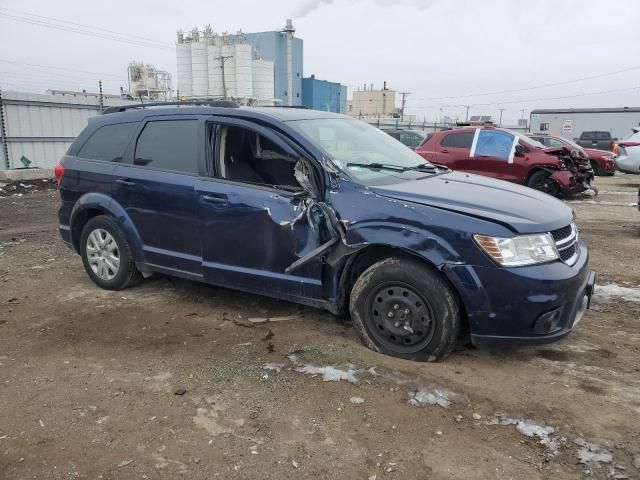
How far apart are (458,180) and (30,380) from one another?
3.41 meters

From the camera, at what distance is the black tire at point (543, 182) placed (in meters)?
11.4

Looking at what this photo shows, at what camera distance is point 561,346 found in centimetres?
392

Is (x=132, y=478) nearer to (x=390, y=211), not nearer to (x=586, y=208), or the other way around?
(x=390, y=211)

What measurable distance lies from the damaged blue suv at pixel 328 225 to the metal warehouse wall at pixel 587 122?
3367 centimetres

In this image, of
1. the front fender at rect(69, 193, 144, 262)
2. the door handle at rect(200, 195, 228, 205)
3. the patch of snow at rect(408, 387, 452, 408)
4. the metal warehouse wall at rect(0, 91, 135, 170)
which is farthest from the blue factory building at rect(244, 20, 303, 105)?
the patch of snow at rect(408, 387, 452, 408)

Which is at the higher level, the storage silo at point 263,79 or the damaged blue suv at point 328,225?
the storage silo at point 263,79

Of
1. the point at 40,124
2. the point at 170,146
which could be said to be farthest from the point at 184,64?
the point at 170,146

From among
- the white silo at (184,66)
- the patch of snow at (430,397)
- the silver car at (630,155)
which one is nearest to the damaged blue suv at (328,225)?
the patch of snow at (430,397)

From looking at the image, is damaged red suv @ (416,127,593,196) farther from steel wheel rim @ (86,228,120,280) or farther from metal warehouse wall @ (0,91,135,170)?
metal warehouse wall @ (0,91,135,170)

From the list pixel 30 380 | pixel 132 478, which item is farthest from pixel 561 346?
pixel 30 380

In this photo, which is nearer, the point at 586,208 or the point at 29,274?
the point at 29,274

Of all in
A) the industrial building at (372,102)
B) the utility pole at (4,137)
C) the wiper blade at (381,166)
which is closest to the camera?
the wiper blade at (381,166)

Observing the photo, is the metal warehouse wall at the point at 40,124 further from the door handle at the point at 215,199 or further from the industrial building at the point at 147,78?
the industrial building at the point at 147,78

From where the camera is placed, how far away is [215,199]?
4.23 meters
